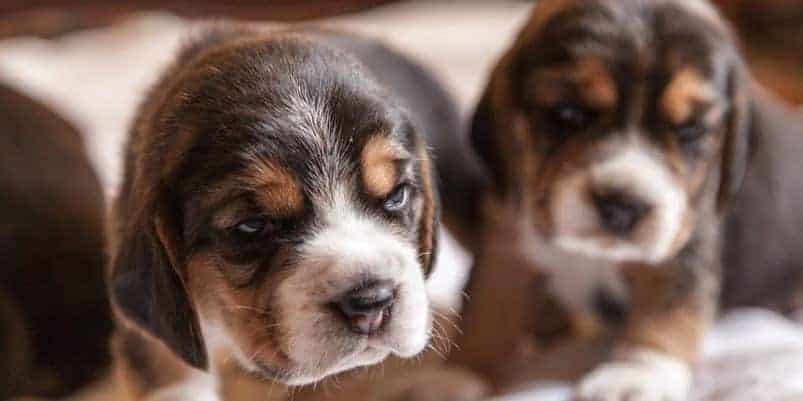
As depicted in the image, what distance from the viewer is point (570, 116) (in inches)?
120

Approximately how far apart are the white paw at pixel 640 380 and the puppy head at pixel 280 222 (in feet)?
2.79

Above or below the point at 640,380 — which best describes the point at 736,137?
above

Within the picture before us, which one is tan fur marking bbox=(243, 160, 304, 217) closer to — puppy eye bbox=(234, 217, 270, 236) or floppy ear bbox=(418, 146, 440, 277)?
puppy eye bbox=(234, 217, 270, 236)

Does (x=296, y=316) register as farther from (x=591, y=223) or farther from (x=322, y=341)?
(x=591, y=223)

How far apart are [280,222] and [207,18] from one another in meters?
2.64

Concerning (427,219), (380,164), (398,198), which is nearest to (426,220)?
(427,219)

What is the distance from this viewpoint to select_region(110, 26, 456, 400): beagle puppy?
220 cm

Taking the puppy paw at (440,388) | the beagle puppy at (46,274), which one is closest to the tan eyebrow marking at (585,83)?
the puppy paw at (440,388)

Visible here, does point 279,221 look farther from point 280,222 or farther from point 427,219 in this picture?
point 427,219

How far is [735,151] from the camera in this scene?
316 cm

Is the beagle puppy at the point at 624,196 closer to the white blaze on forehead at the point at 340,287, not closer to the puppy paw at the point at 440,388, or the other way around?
the puppy paw at the point at 440,388

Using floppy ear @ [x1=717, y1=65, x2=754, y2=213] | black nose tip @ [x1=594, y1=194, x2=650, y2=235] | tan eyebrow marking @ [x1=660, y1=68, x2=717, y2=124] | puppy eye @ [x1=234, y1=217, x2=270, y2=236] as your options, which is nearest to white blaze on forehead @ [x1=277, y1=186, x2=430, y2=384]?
puppy eye @ [x1=234, y1=217, x2=270, y2=236]

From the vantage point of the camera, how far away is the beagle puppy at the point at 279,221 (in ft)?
7.20

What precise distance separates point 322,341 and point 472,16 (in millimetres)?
3956
